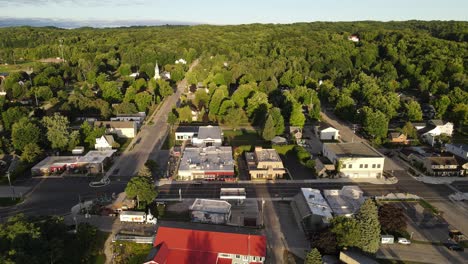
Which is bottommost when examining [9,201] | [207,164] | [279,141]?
[9,201]

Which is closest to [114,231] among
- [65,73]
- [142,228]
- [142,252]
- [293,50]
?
[142,228]

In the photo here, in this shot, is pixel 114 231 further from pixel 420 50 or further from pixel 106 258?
pixel 420 50

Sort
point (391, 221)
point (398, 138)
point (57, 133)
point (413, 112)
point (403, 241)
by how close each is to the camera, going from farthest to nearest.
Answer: point (413, 112), point (398, 138), point (57, 133), point (391, 221), point (403, 241)

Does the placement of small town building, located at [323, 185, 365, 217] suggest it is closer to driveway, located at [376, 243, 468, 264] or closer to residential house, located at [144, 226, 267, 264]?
driveway, located at [376, 243, 468, 264]

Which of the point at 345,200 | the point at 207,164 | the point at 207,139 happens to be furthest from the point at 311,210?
the point at 207,139

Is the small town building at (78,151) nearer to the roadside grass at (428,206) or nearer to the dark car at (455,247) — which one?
the roadside grass at (428,206)

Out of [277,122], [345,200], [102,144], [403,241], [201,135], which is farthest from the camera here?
[277,122]

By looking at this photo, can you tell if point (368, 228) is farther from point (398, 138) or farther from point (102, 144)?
point (102, 144)

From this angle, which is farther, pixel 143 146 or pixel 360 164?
pixel 143 146
